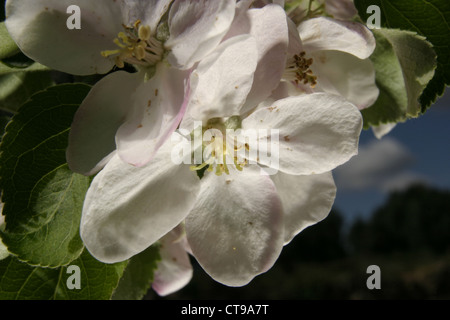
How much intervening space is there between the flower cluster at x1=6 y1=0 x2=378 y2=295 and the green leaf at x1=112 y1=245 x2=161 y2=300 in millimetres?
311

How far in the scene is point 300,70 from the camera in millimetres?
539

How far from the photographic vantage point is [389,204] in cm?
1942

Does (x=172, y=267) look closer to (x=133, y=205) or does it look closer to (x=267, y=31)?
(x=133, y=205)

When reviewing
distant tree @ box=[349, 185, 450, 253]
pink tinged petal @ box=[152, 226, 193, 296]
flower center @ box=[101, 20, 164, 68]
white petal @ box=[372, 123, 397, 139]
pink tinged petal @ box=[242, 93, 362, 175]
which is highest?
flower center @ box=[101, 20, 164, 68]

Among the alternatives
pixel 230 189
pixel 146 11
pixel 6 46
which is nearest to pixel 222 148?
pixel 230 189

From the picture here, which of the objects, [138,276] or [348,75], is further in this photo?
[138,276]

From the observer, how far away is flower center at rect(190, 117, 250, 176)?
524mm

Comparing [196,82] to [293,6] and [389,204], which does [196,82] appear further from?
[389,204]

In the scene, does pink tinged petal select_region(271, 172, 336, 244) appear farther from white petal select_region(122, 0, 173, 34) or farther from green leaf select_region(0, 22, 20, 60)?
green leaf select_region(0, 22, 20, 60)

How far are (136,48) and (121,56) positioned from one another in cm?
2

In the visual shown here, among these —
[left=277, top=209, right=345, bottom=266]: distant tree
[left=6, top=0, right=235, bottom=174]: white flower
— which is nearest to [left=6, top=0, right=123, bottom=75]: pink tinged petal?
[left=6, top=0, right=235, bottom=174]: white flower
